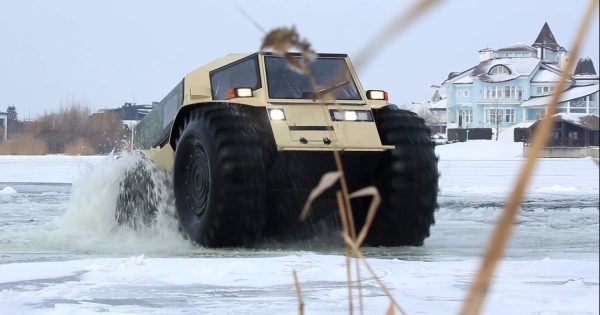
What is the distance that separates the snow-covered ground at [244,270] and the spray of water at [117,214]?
0.06 ft

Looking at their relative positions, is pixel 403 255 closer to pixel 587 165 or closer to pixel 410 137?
pixel 410 137

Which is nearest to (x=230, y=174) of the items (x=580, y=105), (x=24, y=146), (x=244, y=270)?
(x=244, y=270)

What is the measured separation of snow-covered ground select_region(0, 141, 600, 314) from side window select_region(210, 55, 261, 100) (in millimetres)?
1239

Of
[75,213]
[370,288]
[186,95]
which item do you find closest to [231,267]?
[370,288]

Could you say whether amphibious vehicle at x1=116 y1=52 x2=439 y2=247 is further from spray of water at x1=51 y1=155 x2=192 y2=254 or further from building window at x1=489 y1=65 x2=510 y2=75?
building window at x1=489 y1=65 x2=510 y2=75

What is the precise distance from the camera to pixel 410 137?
7.15 meters

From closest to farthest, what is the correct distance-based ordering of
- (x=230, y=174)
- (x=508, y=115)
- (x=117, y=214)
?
(x=230, y=174) → (x=117, y=214) → (x=508, y=115)

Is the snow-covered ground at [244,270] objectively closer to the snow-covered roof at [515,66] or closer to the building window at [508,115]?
the snow-covered roof at [515,66]

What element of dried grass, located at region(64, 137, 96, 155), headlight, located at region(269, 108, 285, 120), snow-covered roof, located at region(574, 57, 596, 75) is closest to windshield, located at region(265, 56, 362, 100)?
headlight, located at region(269, 108, 285, 120)

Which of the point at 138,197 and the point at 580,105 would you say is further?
the point at 138,197

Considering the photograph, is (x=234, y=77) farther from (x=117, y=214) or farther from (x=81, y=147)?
(x=81, y=147)

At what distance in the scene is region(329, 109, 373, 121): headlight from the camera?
723 centimetres

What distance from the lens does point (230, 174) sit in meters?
6.73

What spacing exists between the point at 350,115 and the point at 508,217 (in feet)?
22.3
